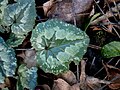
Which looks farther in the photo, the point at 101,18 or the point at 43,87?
the point at 101,18

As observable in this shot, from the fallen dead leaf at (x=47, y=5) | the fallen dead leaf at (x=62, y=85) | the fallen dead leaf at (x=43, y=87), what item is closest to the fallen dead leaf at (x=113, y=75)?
the fallen dead leaf at (x=62, y=85)

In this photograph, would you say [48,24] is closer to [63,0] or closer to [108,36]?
[63,0]

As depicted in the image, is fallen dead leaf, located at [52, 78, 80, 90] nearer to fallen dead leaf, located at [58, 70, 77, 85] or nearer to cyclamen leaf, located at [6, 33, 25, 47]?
fallen dead leaf, located at [58, 70, 77, 85]

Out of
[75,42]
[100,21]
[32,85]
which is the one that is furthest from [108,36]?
[32,85]

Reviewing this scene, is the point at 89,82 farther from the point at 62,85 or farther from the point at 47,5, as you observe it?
the point at 47,5

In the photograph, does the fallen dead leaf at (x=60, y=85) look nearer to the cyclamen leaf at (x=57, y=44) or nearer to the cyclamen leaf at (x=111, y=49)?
the cyclamen leaf at (x=57, y=44)

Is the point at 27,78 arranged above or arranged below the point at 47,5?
below

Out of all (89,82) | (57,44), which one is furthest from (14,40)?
(89,82)
